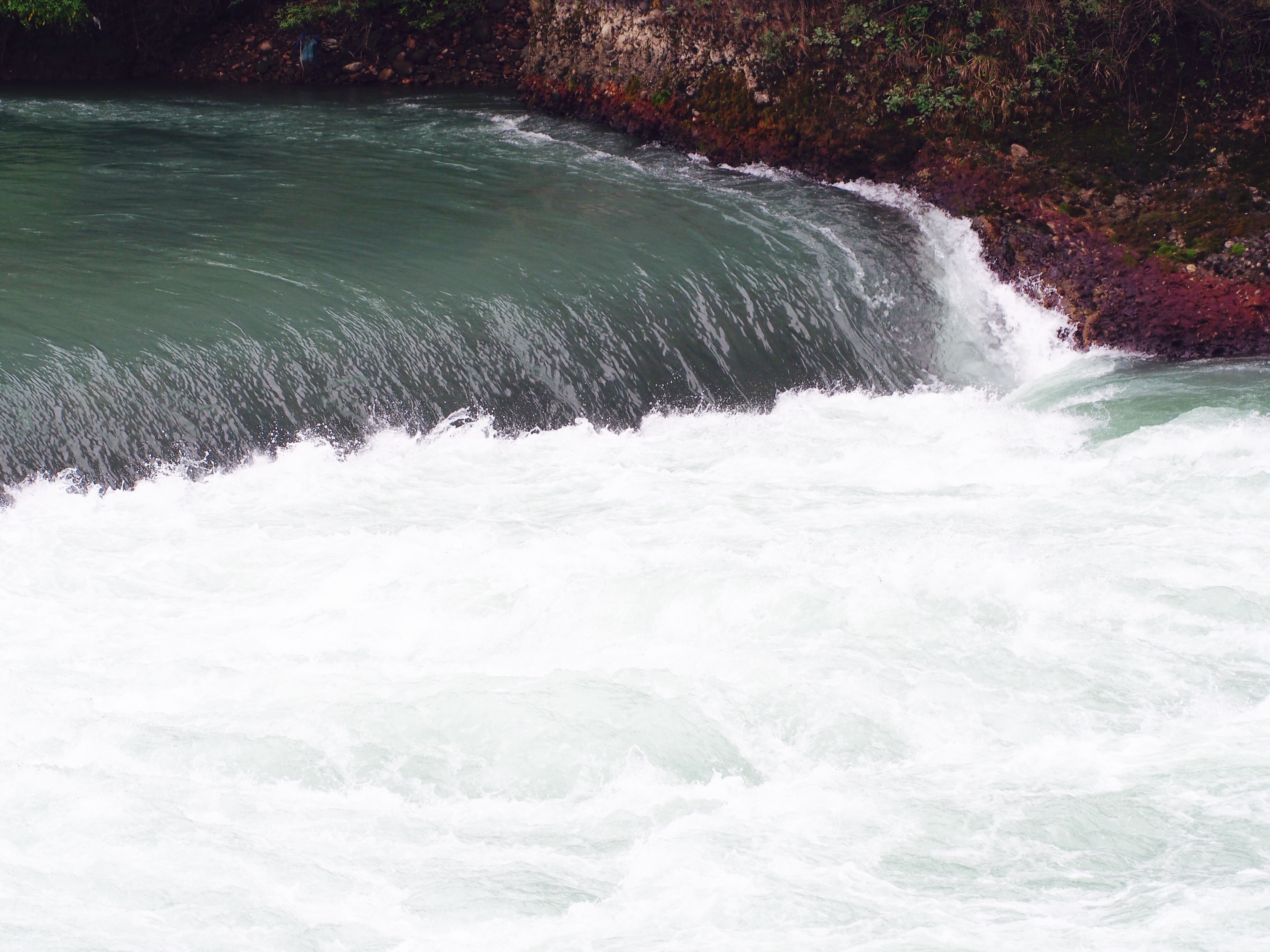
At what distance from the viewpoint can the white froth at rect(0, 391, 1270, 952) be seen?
4223 mm

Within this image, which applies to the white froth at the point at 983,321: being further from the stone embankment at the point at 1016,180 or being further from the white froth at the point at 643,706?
the white froth at the point at 643,706

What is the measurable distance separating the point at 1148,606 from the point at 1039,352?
469 centimetres

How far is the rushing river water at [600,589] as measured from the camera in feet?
14.2

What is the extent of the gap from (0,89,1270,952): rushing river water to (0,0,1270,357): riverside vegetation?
68cm

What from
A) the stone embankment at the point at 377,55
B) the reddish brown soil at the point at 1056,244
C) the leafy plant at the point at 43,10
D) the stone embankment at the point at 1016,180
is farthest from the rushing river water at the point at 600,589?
the stone embankment at the point at 377,55

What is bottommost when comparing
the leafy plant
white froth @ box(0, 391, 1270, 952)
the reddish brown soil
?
white froth @ box(0, 391, 1270, 952)

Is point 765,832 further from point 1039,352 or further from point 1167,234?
point 1167,234

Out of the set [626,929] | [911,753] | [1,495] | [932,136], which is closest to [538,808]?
[626,929]

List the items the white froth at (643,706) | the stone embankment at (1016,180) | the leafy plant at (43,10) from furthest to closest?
the leafy plant at (43,10) < the stone embankment at (1016,180) < the white froth at (643,706)

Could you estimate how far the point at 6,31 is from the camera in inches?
669

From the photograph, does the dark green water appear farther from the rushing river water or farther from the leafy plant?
the leafy plant

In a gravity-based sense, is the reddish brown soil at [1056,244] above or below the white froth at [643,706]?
above

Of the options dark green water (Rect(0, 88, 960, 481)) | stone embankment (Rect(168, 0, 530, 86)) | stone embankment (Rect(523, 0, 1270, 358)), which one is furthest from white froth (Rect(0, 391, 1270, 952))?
stone embankment (Rect(168, 0, 530, 86))

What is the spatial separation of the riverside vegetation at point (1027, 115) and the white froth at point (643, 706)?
2.99 metres
